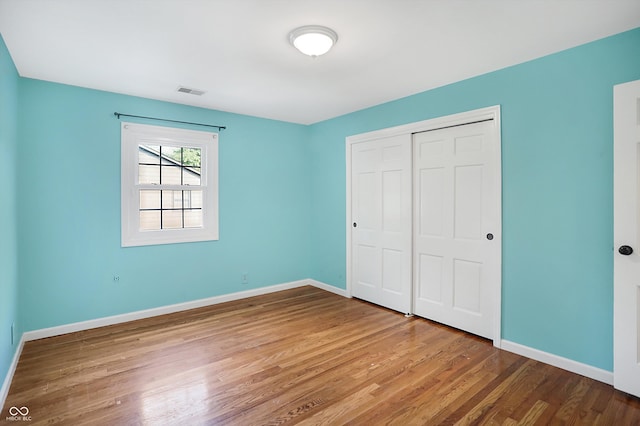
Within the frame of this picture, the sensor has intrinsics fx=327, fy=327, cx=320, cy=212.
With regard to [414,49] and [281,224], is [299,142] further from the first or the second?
[414,49]

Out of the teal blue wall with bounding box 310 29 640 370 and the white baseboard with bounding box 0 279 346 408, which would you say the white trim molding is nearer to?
the white baseboard with bounding box 0 279 346 408

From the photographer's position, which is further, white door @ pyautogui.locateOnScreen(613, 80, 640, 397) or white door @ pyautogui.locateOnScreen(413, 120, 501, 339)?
white door @ pyautogui.locateOnScreen(413, 120, 501, 339)

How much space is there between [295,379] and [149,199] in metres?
2.74

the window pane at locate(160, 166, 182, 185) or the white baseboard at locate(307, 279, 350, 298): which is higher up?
the window pane at locate(160, 166, 182, 185)

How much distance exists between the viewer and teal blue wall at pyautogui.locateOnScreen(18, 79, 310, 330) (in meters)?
3.23

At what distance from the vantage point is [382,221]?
4.20 metres

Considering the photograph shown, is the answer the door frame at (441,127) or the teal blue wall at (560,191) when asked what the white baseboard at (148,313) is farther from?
the teal blue wall at (560,191)

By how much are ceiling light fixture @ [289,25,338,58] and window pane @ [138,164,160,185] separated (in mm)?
2438

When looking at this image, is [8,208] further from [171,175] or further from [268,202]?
[268,202]

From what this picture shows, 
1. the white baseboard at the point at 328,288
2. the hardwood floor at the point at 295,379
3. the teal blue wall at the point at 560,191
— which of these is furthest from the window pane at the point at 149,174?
the teal blue wall at the point at 560,191

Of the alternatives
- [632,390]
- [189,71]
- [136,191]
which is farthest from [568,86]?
[136,191]

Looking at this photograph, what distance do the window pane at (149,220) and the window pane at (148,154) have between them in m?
0.60

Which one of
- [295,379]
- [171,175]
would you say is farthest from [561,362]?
[171,175]

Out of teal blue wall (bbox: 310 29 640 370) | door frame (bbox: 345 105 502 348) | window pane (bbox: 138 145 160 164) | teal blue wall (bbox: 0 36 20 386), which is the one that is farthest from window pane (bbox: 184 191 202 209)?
teal blue wall (bbox: 310 29 640 370)
